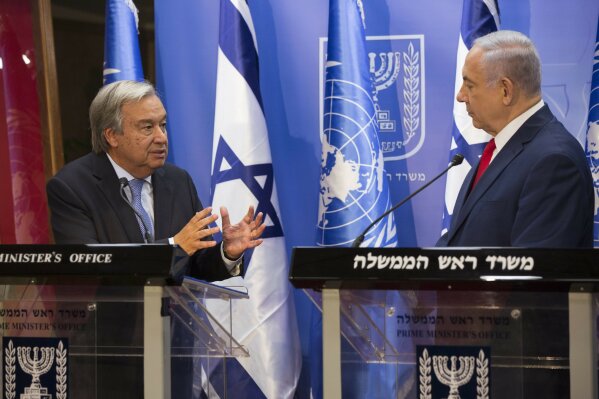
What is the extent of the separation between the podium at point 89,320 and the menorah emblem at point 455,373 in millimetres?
742

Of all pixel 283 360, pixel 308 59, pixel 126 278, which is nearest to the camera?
pixel 126 278

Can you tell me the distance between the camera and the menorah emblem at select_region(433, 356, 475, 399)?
8.03 feet

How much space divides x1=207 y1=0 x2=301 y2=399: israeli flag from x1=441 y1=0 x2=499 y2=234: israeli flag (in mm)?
865

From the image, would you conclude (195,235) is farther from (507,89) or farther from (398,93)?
(398,93)

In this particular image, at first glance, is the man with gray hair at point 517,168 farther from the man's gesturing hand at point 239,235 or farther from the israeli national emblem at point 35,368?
the israeli national emblem at point 35,368

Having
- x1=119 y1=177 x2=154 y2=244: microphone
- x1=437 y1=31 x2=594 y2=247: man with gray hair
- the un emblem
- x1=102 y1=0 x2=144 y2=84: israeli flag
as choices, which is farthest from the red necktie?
x1=102 y1=0 x2=144 y2=84: israeli flag

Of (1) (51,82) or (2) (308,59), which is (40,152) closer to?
(1) (51,82)

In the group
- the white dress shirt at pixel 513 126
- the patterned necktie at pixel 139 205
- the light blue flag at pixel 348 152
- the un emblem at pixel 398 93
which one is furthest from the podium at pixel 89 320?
the un emblem at pixel 398 93

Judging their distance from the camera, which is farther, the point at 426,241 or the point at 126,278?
the point at 426,241

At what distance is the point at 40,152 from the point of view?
5.33m

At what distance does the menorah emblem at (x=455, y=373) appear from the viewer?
96.3 inches

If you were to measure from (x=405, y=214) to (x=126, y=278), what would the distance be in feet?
8.40

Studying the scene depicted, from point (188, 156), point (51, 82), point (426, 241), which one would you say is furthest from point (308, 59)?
point (51, 82)

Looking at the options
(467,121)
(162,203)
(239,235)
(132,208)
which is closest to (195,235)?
(239,235)
